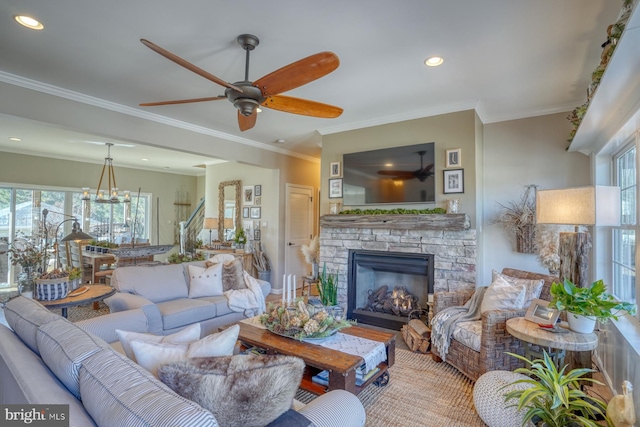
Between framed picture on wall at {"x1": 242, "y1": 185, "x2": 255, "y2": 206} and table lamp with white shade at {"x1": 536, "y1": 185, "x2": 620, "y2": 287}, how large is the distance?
16.7 feet

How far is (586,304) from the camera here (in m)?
2.00

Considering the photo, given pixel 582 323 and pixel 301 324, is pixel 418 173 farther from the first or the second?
pixel 301 324

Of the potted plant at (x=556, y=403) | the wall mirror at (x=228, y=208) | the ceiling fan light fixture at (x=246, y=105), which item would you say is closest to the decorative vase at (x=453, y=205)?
the potted plant at (x=556, y=403)

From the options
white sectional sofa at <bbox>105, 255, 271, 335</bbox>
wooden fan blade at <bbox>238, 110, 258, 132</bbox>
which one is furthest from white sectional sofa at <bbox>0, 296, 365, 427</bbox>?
wooden fan blade at <bbox>238, 110, 258, 132</bbox>

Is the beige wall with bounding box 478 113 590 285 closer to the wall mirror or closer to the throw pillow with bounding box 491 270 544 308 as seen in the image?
the throw pillow with bounding box 491 270 544 308

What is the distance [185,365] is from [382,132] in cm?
384

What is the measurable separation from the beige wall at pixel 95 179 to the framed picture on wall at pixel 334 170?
5.98 meters

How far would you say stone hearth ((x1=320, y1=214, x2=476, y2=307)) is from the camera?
365 centimetres

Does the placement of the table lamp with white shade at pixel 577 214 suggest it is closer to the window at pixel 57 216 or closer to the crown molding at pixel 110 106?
the crown molding at pixel 110 106

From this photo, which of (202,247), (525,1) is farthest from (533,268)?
(202,247)

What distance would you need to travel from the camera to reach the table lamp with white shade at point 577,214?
7.02ft

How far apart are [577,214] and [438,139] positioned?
1961 mm

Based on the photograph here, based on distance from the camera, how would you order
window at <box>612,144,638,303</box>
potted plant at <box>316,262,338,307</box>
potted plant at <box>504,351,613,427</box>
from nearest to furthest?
potted plant at <box>504,351,613,427</box>, window at <box>612,144,638,303</box>, potted plant at <box>316,262,338,307</box>

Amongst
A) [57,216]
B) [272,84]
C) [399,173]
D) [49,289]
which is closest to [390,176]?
[399,173]
